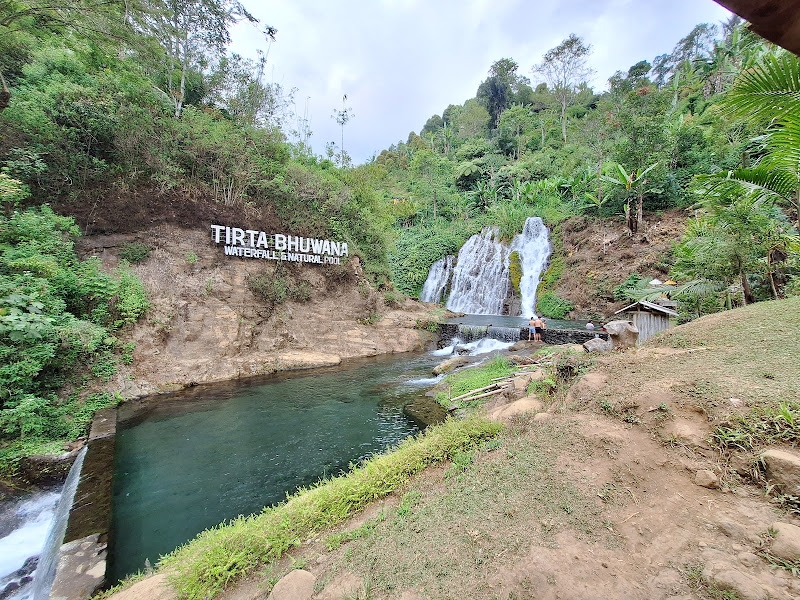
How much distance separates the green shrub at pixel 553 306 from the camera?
1766cm

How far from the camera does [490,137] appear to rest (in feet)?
137

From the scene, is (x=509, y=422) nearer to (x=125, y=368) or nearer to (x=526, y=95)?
(x=125, y=368)

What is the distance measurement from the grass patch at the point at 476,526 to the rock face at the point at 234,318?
28.7ft

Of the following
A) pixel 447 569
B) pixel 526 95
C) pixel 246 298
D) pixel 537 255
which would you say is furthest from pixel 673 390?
pixel 526 95

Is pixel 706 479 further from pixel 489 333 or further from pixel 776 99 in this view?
pixel 489 333

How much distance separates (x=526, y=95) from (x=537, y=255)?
3581 cm

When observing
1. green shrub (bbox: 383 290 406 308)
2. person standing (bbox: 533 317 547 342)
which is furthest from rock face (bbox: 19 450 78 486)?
person standing (bbox: 533 317 547 342)

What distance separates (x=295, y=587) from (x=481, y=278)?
1993cm

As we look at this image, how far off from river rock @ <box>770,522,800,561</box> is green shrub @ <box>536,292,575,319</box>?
17049 millimetres

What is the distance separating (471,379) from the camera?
314 inches

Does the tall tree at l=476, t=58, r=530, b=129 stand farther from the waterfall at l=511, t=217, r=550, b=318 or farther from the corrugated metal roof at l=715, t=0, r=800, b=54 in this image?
the corrugated metal roof at l=715, t=0, r=800, b=54

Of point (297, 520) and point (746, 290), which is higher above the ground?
point (746, 290)

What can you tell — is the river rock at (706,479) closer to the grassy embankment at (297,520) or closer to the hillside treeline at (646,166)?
the grassy embankment at (297,520)

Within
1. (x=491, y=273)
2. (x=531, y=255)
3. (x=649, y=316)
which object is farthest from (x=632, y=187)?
(x=649, y=316)
